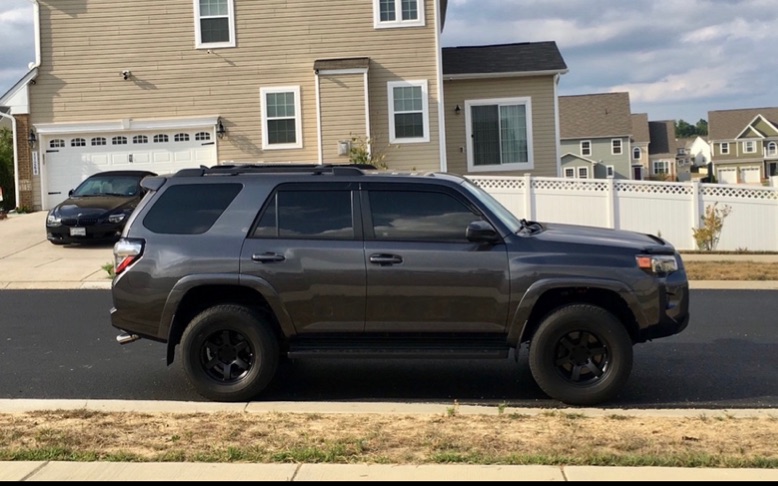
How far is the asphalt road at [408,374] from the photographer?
7.75 m

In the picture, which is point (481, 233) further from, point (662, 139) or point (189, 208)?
point (662, 139)

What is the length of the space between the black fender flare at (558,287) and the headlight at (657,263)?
0.79 feet

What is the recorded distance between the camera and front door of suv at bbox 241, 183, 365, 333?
743cm

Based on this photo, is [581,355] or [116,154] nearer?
[581,355]

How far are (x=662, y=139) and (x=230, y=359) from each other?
7720 centimetres

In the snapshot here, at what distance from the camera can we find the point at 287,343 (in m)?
7.70

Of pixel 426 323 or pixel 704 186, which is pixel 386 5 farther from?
pixel 426 323

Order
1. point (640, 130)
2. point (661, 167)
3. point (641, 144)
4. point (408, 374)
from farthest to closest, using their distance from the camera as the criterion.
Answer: point (661, 167) < point (640, 130) < point (641, 144) < point (408, 374)

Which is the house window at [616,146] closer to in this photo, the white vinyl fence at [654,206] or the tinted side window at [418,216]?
the white vinyl fence at [654,206]

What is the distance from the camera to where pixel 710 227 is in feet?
65.9

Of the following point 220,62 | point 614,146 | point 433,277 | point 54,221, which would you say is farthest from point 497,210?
point 614,146

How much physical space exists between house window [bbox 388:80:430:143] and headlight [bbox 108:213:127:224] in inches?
324

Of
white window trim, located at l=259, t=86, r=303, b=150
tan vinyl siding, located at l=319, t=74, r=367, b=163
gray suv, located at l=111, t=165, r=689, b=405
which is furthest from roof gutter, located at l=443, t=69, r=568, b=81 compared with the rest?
gray suv, located at l=111, t=165, r=689, b=405

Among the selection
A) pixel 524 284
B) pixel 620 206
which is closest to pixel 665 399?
pixel 524 284
